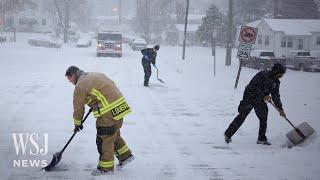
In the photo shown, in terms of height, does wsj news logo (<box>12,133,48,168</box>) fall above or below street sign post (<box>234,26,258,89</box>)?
below

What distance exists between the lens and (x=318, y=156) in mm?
8281

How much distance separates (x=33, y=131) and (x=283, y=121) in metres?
6.39

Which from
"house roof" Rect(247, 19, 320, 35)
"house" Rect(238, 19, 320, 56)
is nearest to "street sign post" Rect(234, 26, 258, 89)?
"house" Rect(238, 19, 320, 56)

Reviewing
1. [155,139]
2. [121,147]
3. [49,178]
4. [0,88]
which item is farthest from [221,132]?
[0,88]

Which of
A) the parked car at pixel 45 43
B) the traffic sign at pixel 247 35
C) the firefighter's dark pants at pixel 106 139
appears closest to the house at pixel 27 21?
the parked car at pixel 45 43

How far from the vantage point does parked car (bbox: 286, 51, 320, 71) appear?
105ft

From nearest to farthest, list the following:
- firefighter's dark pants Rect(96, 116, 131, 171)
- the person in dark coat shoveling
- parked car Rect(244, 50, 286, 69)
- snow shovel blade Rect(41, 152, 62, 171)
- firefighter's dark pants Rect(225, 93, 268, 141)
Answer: firefighter's dark pants Rect(96, 116, 131, 171)
snow shovel blade Rect(41, 152, 62, 171)
the person in dark coat shoveling
firefighter's dark pants Rect(225, 93, 268, 141)
parked car Rect(244, 50, 286, 69)

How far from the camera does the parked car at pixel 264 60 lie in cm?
3253

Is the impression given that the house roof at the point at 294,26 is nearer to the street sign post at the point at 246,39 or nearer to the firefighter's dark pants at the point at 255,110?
the street sign post at the point at 246,39

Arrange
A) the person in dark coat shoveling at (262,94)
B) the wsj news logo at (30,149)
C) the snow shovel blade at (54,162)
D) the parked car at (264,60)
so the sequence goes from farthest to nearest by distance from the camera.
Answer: the parked car at (264,60) < the person in dark coat shoveling at (262,94) < the wsj news logo at (30,149) < the snow shovel blade at (54,162)

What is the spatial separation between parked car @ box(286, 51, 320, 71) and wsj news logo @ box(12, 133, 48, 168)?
26.3 m

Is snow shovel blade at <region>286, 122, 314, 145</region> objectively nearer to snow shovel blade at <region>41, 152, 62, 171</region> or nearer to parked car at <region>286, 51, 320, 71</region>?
snow shovel blade at <region>41, 152, 62, 171</region>

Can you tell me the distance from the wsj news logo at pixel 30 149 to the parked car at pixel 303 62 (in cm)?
2627

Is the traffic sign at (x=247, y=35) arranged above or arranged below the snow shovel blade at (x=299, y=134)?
above
